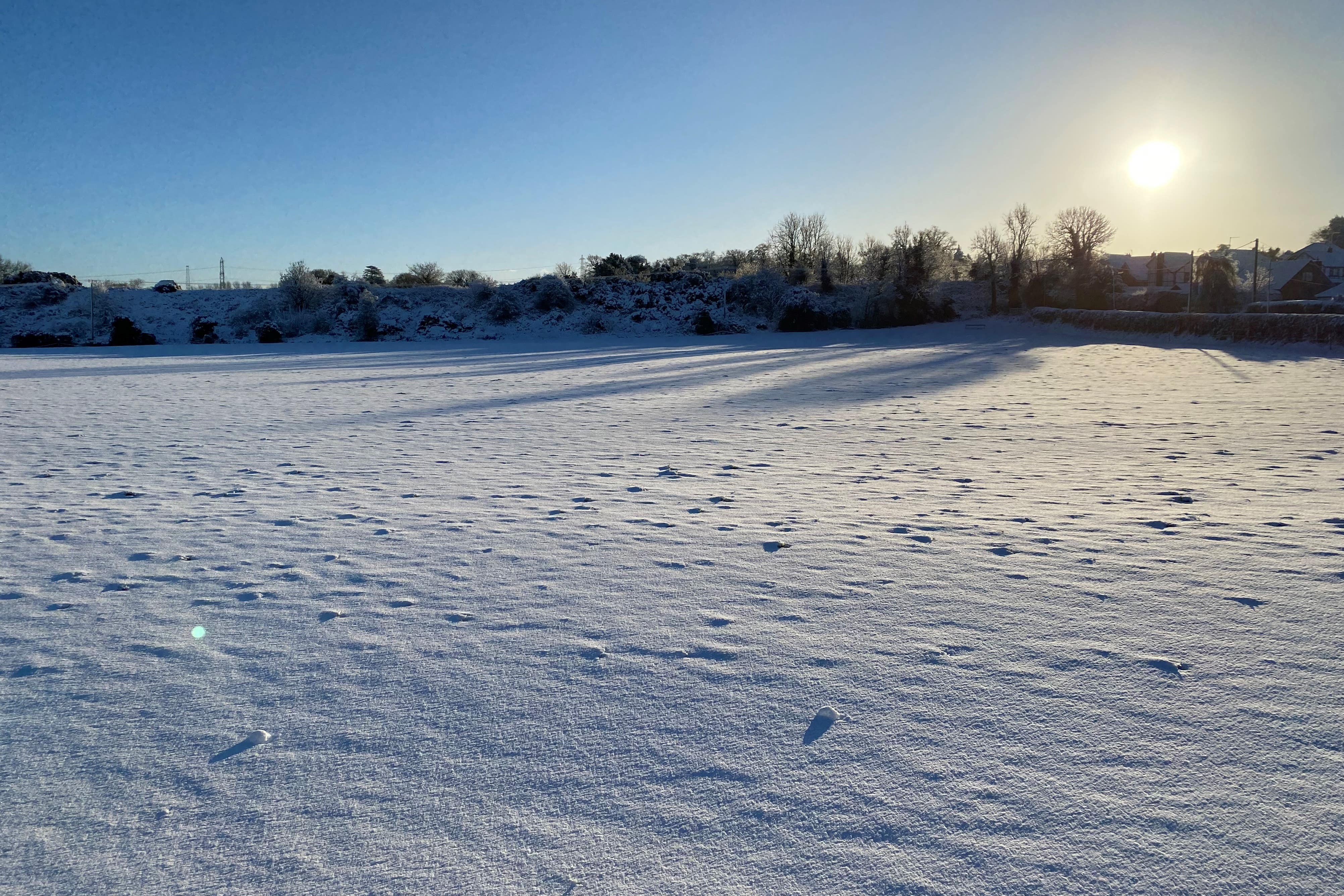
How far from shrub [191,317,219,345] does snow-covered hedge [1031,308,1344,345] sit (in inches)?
1545

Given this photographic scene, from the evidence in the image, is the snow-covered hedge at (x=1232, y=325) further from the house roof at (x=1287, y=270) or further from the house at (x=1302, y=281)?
the house roof at (x=1287, y=270)

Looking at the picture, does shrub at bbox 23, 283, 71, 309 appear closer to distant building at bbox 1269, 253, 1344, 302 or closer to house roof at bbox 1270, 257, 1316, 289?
distant building at bbox 1269, 253, 1344, 302

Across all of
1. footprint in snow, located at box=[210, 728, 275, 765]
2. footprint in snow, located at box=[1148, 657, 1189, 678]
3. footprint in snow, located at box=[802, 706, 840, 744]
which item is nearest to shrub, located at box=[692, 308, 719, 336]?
footprint in snow, located at box=[1148, 657, 1189, 678]

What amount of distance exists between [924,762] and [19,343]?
4299 centimetres

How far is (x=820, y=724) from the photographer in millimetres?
2514

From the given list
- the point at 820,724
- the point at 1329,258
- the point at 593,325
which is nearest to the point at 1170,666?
the point at 820,724

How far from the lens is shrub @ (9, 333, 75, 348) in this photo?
33062mm

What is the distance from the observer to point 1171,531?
455cm

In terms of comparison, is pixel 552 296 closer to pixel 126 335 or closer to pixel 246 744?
pixel 126 335

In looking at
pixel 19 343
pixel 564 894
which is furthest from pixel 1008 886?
pixel 19 343

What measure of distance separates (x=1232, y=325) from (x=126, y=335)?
42907mm

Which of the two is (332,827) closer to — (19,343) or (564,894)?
(564,894)

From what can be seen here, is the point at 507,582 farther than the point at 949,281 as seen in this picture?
No

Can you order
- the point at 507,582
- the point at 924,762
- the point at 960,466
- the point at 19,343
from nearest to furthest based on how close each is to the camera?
the point at 924,762
the point at 507,582
the point at 960,466
the point at 19,343
